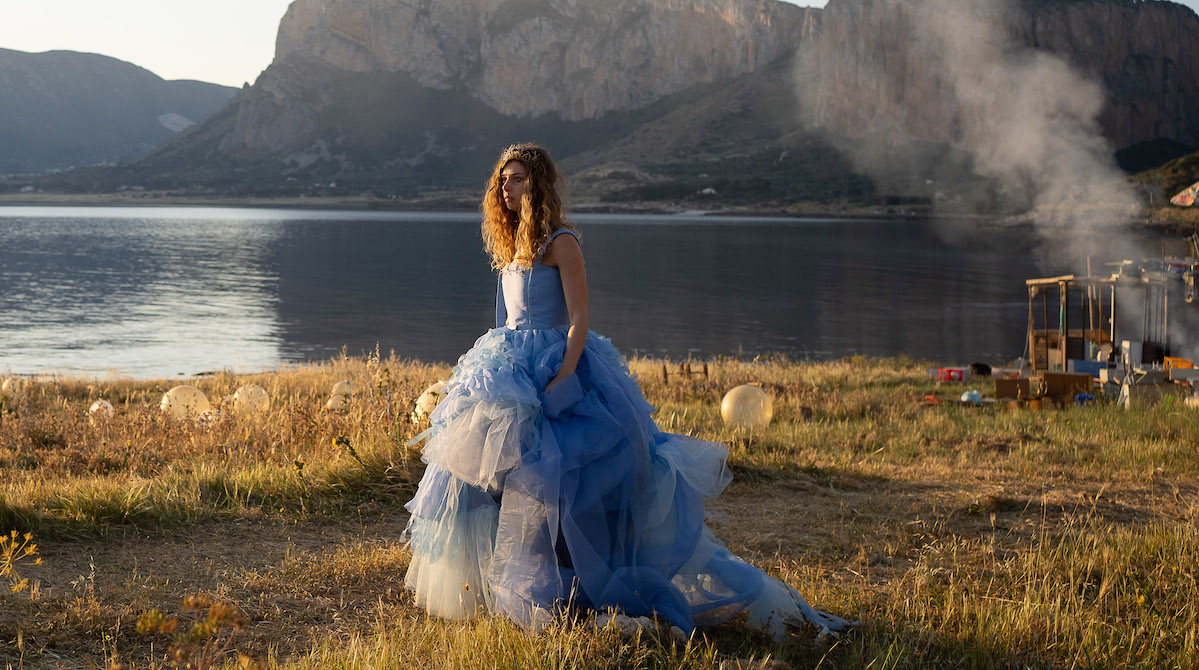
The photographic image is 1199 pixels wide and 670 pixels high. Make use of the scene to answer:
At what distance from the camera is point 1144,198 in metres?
73.6

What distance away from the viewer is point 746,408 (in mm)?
11344

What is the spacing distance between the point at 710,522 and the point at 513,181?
131 inches

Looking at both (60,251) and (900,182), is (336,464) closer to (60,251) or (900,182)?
(60,251)

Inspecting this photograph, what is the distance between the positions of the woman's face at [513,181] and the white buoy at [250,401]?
22.4ft

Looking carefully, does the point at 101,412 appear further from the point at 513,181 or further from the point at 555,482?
the point at 555,482

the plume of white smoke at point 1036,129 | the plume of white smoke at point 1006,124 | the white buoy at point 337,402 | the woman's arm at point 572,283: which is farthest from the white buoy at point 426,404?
the plume of white smoke at point 1036,129

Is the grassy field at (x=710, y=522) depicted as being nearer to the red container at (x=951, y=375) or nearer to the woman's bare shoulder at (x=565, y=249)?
the woman's bare shoulder at (x=565, y=249)

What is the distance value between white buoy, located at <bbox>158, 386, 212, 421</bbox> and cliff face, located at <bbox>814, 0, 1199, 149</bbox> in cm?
11757

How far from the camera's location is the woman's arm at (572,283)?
461 centimetres

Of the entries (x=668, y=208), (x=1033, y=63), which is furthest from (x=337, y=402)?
(x=668, y=208)

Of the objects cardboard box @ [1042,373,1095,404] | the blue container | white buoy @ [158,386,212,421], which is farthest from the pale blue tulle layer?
the blue container

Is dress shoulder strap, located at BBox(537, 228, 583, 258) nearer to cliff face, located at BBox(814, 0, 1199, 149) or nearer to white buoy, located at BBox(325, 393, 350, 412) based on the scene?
white buoy, located at BBox(325, 393, 350, 412)

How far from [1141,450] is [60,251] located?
80066 millimetres

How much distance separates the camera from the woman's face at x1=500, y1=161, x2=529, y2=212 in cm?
480
